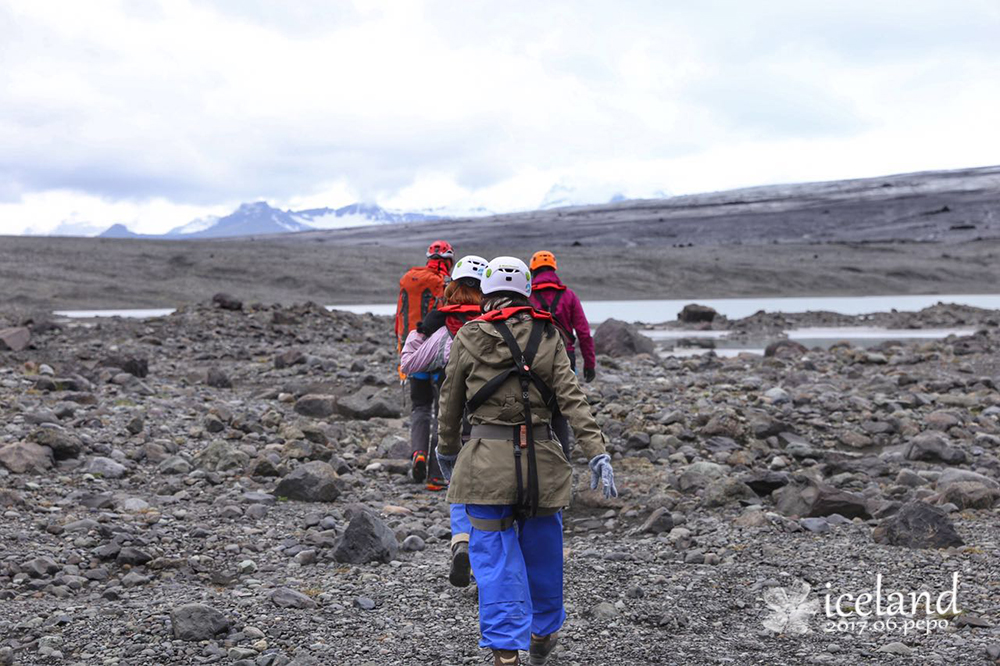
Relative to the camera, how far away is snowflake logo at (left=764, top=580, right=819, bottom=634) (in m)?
5.48

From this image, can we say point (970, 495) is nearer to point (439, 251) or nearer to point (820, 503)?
point (820, 503)

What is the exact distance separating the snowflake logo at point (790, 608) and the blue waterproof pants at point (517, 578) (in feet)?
4.87

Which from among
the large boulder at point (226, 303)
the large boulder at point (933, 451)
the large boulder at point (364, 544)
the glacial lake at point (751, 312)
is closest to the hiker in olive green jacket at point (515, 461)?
the large boulder at point (364, 544)

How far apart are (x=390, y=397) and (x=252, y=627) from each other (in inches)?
282

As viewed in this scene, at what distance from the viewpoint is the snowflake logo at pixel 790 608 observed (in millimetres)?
5477

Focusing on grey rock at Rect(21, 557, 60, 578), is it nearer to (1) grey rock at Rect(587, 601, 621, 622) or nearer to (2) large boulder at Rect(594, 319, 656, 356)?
(1) grey rock at Rect(587, 601, 621, 622)

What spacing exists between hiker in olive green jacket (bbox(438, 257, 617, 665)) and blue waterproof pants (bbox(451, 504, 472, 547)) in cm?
133

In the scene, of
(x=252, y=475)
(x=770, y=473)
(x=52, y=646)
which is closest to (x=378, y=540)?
(x=52, y=646)

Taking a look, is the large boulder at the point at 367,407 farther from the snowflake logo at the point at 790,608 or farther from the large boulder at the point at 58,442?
the snowflake logo at the point at 790,608

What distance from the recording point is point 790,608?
18.8 feet

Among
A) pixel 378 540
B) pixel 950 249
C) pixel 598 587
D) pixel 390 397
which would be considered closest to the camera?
pixel 598 587

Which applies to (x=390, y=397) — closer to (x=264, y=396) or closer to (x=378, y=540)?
(x=264, y=396)

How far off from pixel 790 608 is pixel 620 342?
13720mm

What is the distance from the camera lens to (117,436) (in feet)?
33.3
